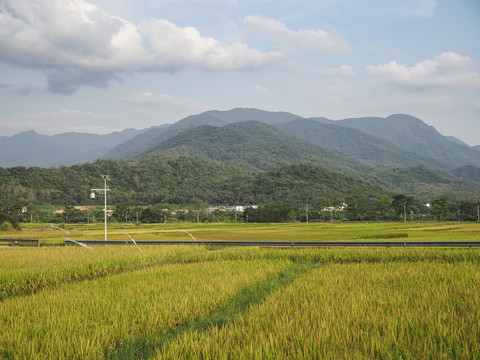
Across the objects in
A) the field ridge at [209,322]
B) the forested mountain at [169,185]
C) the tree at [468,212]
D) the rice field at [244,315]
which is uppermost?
the forested mountain at [169,185]

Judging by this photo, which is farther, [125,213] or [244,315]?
[125,213]

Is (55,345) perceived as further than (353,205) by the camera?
No

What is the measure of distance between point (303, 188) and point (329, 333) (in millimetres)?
140358

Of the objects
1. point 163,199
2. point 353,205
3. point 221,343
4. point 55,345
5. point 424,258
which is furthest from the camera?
point 163,199

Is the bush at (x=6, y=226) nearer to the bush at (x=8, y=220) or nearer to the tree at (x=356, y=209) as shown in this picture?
the bush at (x=8, y=220)

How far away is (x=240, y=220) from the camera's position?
320 feet

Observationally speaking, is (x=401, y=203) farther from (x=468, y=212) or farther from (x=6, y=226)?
(x=6, y=226)

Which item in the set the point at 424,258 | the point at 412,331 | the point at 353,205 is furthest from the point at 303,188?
the point at 412,331

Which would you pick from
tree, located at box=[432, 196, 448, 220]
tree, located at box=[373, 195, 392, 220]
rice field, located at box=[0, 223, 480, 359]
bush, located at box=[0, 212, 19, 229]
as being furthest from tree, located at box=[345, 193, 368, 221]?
rice field, located at box=[0, 223, 480, 359]

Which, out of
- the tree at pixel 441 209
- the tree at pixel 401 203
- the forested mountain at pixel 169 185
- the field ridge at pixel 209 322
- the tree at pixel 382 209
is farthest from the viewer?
the forested mountain at pixel 169 185

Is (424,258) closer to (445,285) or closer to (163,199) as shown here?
(445,285)

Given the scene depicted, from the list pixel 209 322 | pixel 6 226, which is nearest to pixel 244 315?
pixel 209 322

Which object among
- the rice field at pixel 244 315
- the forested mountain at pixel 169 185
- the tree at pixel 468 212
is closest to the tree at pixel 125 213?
the forested mountain at pixel 169 185

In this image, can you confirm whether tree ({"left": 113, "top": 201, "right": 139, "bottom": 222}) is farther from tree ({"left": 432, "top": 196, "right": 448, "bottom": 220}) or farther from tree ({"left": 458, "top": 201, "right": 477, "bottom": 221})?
tree ({"left": 458, "top": 201, "right": 477, "bottom": 221})
